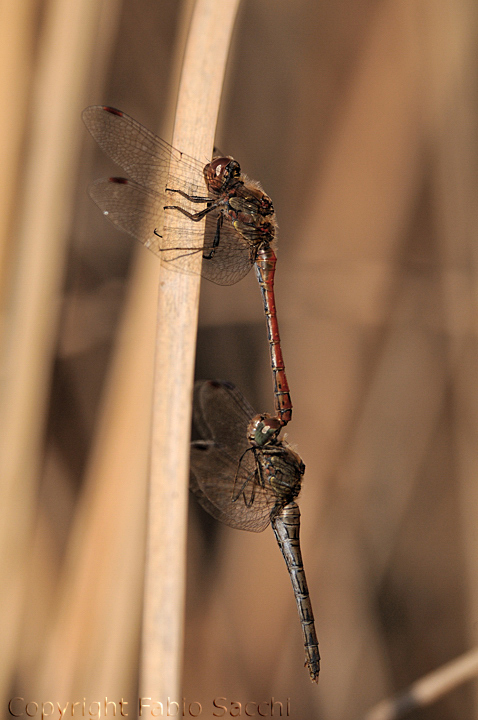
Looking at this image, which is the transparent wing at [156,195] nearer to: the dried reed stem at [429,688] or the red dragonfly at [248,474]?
the red dragonfly at [248,474]

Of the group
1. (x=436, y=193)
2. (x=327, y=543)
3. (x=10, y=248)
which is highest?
(x=436, y=193)

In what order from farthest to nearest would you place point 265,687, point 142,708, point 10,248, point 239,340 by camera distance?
point 239,340 < point 265,687 < point 10,248 < point 142,708

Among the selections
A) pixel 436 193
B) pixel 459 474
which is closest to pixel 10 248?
pixel 436 193

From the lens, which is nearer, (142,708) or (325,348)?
(142,708)

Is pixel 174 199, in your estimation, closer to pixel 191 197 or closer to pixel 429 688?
pixel 191 197

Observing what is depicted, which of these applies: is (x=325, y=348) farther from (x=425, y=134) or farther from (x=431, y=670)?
(x=431, y=670)

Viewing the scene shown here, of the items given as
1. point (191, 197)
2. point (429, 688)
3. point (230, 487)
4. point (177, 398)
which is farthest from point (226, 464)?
point (429, 688)

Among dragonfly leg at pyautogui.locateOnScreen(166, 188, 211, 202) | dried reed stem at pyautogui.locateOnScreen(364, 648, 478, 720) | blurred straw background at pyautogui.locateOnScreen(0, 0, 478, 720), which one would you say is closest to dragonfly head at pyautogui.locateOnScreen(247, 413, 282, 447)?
blurred straw background at pyautogui.locateOnScreen(0, 0, 478, 720)
